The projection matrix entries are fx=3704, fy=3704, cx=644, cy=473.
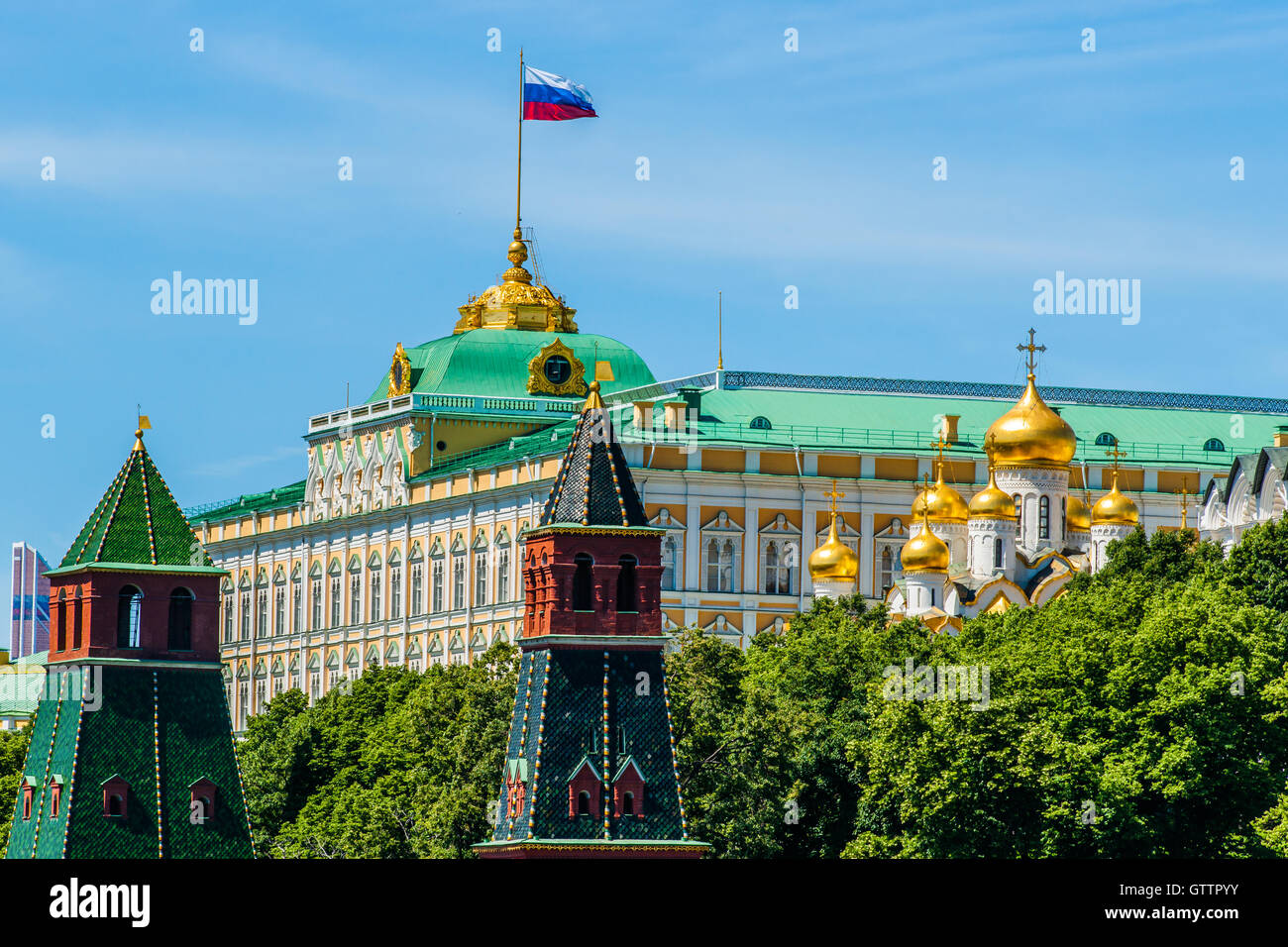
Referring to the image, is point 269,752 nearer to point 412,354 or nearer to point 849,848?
point 849,848

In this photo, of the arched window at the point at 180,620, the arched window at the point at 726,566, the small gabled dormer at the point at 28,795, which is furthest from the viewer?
the arched window at the point at 726,566

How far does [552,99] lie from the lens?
529 ft

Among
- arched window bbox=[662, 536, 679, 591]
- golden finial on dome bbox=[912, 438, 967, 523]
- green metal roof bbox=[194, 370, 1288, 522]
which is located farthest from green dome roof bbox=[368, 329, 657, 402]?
golden finial on dome bbox=[912, 438, 967, 523]

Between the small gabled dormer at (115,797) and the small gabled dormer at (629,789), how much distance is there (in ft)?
48.7

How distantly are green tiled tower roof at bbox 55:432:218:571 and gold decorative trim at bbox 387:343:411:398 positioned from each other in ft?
291

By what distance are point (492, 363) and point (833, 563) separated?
1157 inches

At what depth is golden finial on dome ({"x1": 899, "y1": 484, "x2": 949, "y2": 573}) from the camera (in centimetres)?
15712

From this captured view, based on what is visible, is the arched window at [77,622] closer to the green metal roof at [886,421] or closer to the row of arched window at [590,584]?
the row of arched window at [590,584]

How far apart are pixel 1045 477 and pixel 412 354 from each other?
42.2 metres

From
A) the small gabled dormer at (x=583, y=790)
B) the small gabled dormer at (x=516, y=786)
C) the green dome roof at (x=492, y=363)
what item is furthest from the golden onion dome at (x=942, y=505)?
the small gabled dormer at (x=583, y=790)

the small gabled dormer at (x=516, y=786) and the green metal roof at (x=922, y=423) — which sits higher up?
the green metal roof at (x=922, y=423)

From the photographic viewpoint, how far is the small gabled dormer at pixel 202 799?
94688mm

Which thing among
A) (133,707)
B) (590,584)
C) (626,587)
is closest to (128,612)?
(133,707)
